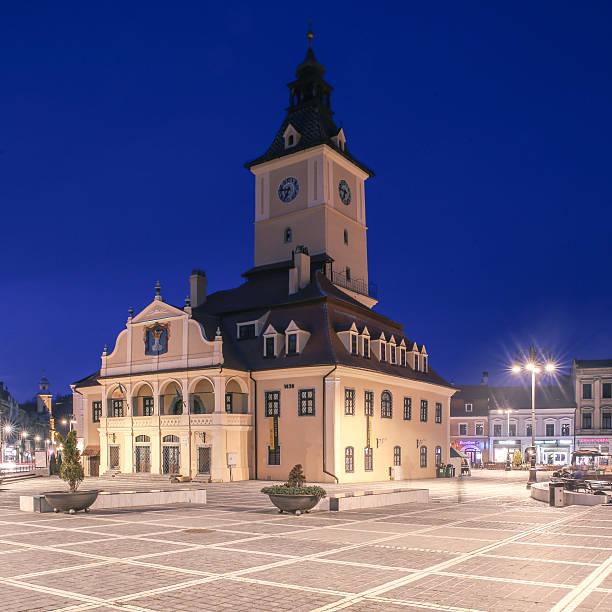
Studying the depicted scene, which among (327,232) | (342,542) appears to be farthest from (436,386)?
(342,542)

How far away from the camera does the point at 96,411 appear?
56.7 meters

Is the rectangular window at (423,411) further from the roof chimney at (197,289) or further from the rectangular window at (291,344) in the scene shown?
the roof chimney at (197,289)

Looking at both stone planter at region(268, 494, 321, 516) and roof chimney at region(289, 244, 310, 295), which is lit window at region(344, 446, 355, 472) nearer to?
roof chimney at region(289, 244, 310, 295)

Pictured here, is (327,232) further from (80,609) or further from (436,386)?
(80,609)

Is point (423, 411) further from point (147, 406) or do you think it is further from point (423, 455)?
point (147, 406)

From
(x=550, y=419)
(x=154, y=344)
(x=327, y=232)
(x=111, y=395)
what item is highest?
(x=327, y=232)

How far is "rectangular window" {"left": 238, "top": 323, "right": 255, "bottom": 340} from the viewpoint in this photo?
49062mm

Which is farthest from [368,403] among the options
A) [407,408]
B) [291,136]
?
[291,136]

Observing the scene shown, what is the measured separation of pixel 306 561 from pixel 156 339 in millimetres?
36342

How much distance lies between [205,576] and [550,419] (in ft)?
264

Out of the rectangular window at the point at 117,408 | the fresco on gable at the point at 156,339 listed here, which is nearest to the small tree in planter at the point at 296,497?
the fresco on gable at the point at 156,339

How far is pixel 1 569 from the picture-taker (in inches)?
539

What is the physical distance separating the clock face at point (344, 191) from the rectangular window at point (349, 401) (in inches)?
774

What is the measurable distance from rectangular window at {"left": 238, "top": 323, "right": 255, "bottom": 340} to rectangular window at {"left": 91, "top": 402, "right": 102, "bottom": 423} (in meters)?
Answer: 14.8
